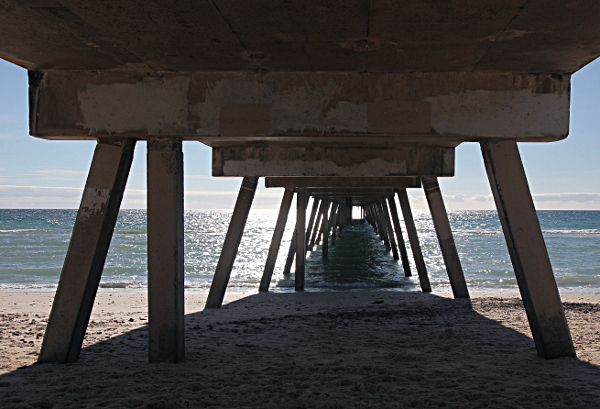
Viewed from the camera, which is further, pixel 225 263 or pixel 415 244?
pixel 415 244

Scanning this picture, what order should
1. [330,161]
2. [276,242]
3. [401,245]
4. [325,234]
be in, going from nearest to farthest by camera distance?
[330,161]
[276,242]
[401,245]
[325,234]

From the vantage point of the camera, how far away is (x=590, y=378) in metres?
4.00

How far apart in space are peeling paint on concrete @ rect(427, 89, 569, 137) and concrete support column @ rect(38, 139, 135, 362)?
9.59 feet

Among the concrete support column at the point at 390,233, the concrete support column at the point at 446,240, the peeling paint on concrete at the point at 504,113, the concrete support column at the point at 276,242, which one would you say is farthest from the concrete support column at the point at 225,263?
the concrete support column at the point at 390,233

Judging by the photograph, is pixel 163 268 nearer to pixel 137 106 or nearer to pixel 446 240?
pixel 137 106

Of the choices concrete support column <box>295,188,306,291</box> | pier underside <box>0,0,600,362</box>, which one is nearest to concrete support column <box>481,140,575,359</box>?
pier underside <box>0,0,600,362</box>

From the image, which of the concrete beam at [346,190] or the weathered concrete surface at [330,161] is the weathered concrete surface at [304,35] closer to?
the weathered concrete surface at [330,161]

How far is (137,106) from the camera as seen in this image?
456 cm

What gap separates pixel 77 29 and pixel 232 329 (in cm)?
412

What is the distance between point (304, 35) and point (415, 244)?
9.66 m

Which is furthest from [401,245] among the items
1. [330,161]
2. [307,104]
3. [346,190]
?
[307,104]

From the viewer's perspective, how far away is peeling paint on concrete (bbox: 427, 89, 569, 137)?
4461 millimetres

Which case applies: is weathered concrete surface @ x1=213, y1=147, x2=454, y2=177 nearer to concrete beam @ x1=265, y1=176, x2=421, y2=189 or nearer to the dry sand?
the dry sand

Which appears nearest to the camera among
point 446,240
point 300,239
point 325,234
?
point 446,240
